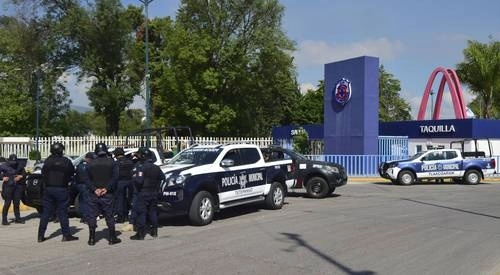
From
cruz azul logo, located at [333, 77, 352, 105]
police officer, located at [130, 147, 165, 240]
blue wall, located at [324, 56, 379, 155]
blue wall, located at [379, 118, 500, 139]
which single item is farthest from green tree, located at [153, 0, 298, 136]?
police officer, located at [130, 147, 165, 240]

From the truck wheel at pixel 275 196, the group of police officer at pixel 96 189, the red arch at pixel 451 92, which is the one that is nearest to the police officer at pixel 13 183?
the group of police officer at pixel 96 189

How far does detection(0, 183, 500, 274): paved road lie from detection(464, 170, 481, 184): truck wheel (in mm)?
11437

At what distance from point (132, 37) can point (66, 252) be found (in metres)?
39.9

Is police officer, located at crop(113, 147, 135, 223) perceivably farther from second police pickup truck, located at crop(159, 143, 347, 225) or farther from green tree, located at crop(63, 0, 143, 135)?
green tree, located at crop(63, 0, 143, 135)

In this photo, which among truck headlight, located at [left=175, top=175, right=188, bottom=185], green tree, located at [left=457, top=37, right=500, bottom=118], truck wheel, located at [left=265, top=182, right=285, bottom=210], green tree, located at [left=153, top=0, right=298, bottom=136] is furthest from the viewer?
green tree, located at [left=457, top=37, right=500, bottom=118]

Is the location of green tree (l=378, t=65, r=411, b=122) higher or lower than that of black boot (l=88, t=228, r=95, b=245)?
higher

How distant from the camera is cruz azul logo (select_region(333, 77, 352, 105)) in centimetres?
3125

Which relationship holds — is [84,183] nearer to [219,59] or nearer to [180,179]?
[180,179]

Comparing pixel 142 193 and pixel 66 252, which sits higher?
pixel 142 193

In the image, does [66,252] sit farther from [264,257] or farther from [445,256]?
[445,256]

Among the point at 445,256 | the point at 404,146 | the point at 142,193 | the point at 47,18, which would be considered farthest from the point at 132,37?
the point at 445,256

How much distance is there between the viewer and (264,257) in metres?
9.33

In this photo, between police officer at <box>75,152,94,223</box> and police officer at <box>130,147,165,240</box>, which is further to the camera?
police officer at <box>130,147,165,240</box>

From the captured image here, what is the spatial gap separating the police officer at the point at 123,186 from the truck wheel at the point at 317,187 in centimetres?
743
